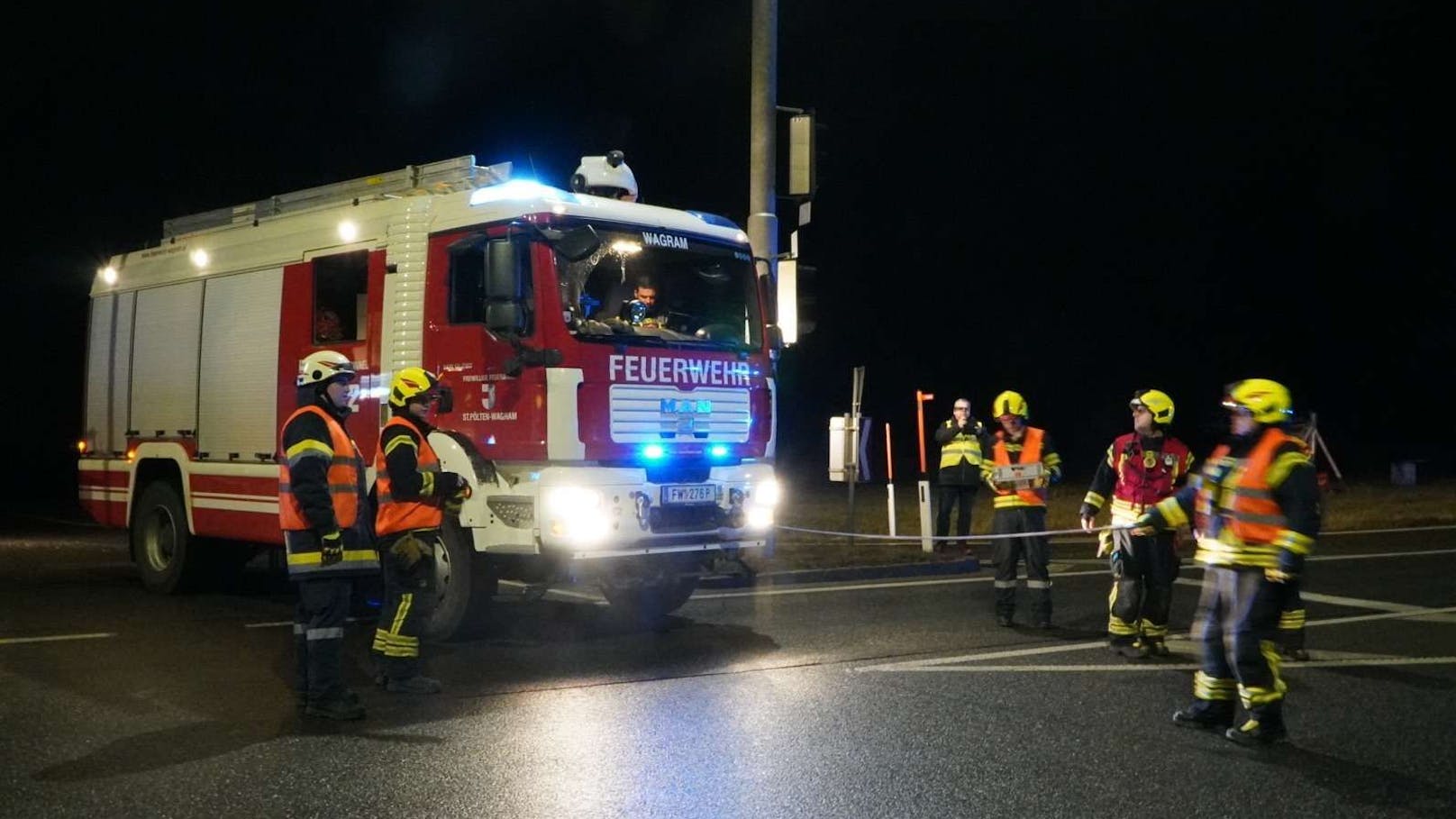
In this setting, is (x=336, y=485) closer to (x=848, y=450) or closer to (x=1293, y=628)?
(x=1293, y=628)

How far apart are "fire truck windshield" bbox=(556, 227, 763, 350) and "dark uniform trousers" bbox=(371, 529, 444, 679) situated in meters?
1.97

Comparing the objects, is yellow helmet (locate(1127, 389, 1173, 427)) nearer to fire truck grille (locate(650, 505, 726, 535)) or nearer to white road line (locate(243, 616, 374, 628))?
fire truck grille (locate(650, 505, 726, 535))

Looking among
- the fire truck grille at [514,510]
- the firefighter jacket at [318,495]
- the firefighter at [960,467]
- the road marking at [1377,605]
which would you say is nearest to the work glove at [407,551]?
the firefighter jacket at [318,495]

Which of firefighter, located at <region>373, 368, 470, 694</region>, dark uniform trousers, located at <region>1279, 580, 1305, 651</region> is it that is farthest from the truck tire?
dark uniform trousers, located at <region>1279, 580, 1305, 651</region>

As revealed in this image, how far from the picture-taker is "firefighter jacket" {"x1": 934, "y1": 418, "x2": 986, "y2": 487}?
48.9ft

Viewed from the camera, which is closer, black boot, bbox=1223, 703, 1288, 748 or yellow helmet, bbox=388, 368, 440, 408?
black boot, bbox=1223, 703, 1288, 748

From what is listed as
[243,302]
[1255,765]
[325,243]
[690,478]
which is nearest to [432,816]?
[1255,765]

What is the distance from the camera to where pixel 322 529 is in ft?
22.4

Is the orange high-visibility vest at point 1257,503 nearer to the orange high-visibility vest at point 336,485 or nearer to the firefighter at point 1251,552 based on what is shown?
the firefighter at point 1251,552

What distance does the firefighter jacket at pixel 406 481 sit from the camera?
24.5ft

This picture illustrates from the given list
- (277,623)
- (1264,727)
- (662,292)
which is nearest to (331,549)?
(662,292)

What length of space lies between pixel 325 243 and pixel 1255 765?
7536mm

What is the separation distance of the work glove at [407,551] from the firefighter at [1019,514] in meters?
4.36

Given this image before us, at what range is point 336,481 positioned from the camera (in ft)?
23.0
